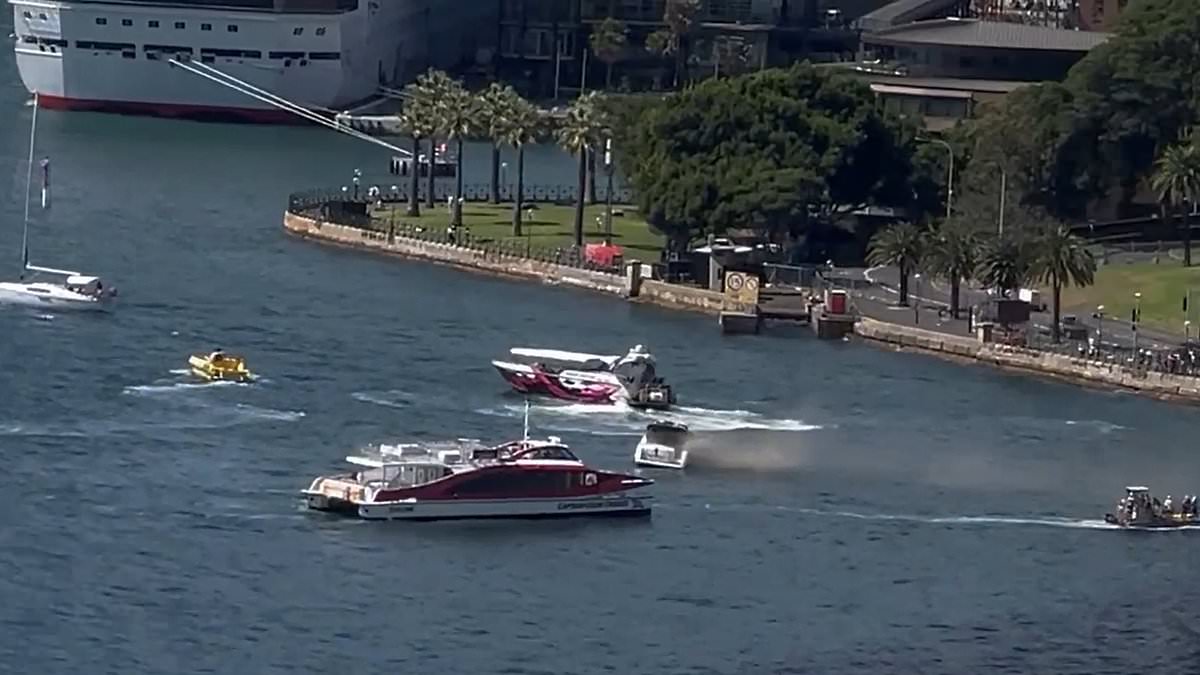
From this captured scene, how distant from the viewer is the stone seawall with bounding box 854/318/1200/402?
97812 mm

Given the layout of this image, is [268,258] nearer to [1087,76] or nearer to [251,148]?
[1087,76]

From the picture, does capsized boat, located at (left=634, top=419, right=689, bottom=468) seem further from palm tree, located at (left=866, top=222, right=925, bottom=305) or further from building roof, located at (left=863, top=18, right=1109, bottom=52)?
building roof, located at (left=863, top=18, right=1109, bottom=52)

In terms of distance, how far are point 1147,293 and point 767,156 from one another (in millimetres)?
14716

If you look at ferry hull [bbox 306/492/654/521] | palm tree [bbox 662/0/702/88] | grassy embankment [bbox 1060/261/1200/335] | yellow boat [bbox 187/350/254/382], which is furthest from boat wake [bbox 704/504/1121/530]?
palm tree [bbox 662/0/702/88]

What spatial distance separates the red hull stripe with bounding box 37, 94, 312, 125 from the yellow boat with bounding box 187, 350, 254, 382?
7190cm

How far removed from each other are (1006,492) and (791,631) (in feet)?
45.3

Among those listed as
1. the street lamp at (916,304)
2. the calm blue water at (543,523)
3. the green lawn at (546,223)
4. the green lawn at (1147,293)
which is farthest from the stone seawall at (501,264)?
the green lawn at (1147,293)

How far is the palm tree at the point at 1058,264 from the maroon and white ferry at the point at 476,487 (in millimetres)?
25035

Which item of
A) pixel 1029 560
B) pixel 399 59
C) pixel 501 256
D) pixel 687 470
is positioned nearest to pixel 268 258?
pixel 501 256

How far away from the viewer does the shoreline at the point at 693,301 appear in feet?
324

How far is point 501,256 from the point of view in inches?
4636

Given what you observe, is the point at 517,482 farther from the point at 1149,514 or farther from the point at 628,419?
the point at 1149,514

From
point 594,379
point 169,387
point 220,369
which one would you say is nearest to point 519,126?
point 594,379

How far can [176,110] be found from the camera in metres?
166
